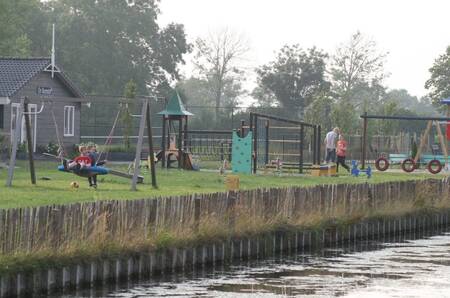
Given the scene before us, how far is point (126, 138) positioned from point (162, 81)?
42.0 metres

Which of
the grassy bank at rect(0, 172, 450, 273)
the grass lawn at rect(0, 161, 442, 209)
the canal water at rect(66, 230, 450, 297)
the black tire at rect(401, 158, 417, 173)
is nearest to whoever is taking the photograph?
the grassy bank at rect(0, 172, 450, 273)

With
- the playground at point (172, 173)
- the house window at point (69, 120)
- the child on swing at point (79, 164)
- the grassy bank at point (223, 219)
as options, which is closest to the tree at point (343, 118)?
the playground at point (172, 173)

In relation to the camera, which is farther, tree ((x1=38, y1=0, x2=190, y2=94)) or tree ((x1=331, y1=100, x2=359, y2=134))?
tree ((x1=38, y1=0, x2=190, y2=94))

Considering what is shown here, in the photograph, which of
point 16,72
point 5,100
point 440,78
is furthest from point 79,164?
point 440,78

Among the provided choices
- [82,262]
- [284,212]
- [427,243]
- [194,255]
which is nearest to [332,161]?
[427,243]

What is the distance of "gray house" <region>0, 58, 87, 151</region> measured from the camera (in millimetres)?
52344

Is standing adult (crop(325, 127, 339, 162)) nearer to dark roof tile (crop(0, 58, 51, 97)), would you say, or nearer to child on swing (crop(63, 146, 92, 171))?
dark roof tile (crop(0, 58, 51, 97))

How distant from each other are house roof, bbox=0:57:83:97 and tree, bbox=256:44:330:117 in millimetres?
40740

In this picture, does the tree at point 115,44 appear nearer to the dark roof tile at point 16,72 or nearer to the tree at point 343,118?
the tree at point 343,118

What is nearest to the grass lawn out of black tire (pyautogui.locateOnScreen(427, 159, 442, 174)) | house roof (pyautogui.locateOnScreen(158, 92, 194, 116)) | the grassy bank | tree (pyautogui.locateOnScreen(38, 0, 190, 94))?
black tire (pyautogui.locateOnScreen(427, 159, 442, 174))

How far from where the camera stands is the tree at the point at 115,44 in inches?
3716

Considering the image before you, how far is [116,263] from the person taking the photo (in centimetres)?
2033

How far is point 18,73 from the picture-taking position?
54188mm

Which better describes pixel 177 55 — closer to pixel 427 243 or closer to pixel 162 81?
pixel 162 81
